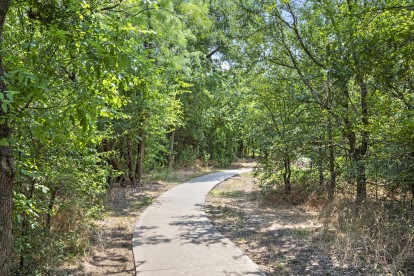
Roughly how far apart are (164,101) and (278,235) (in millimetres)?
6853

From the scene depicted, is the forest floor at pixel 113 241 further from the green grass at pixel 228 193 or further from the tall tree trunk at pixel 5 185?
the green grass at pixel 228 193

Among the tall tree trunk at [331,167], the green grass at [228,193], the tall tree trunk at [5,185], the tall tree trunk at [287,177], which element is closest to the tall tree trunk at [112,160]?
the green grass at [228,193]

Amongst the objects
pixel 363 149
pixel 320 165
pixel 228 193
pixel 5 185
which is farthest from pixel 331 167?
pixel 5 185

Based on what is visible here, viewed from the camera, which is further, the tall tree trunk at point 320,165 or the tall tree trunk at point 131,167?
the tall tree trunk at point 131,167

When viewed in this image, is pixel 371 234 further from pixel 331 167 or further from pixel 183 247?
pixel 331 167

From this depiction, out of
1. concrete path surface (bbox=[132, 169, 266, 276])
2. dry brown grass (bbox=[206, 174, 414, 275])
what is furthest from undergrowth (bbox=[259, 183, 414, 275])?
concrete path surface (bbox=[132, 169, 266, 276])

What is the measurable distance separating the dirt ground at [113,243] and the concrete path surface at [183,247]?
0.23 m

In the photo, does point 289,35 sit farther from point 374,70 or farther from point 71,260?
point 71,260

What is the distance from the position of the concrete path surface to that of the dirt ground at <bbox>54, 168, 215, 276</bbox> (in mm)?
226

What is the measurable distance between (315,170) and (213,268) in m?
5.99

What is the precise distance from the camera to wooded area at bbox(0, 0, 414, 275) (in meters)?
3.02

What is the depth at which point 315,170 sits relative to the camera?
32.3 ft

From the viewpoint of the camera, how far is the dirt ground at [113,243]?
5.16m

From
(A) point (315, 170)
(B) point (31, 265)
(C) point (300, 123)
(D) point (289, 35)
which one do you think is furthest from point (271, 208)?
(B) point (31, 265)
